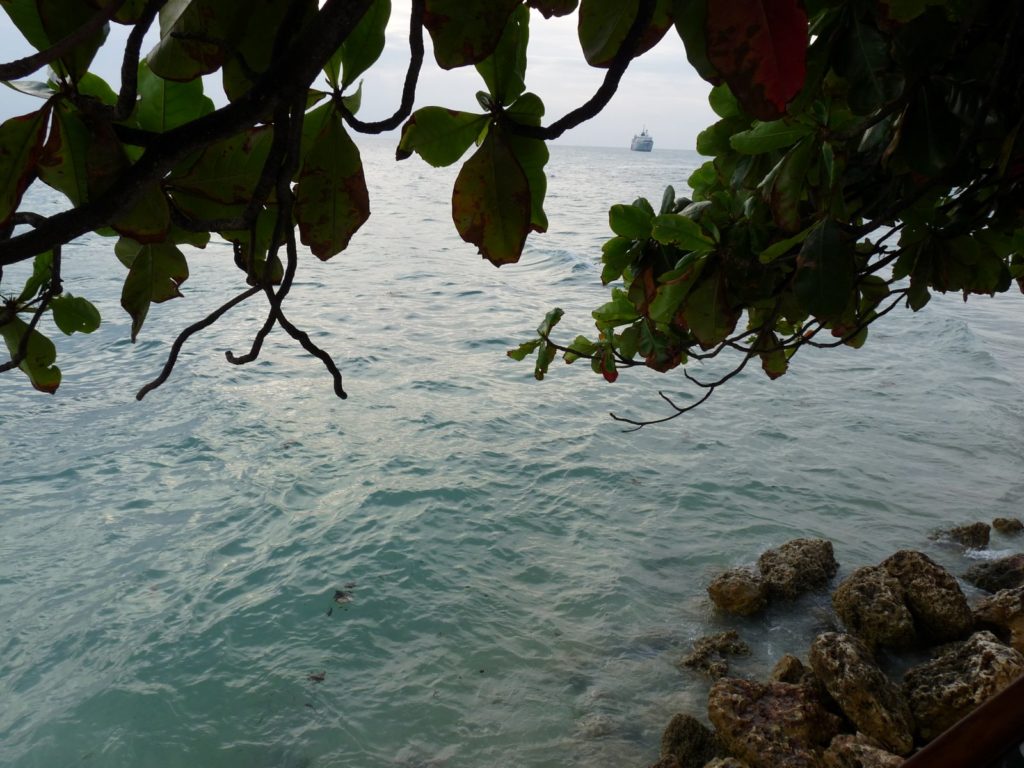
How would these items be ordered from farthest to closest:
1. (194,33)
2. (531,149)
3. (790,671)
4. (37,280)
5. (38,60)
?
(790,671) < (37,280) < (531,149) < (194,33) < (38,60)

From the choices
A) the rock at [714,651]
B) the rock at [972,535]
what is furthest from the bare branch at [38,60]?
the rock at [972,535]

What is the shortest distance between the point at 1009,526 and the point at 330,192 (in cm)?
692

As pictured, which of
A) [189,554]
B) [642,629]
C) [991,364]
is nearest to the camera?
[642,629]

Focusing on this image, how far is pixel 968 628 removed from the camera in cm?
448

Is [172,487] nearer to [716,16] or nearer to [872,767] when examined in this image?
[872,767]

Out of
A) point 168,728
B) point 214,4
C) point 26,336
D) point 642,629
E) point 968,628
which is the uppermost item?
point 214,4

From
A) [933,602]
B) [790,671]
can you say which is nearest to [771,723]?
[790,671]

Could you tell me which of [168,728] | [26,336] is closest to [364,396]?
[168,728]

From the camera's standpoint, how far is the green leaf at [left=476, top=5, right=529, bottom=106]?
77 cm

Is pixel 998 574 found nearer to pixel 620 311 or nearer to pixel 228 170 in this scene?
pixel 620 311

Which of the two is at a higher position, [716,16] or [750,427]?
[716,16]

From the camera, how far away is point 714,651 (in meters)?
4.74

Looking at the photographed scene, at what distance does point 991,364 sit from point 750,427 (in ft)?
15.6

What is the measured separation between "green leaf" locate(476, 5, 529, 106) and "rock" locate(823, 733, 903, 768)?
3.42 meters
